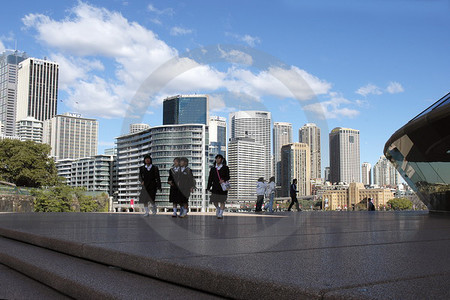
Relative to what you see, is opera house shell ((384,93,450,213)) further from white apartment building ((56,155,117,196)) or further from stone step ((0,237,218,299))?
white apartment building ((56,155,117,196))

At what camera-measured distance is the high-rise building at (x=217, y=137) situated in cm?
1254

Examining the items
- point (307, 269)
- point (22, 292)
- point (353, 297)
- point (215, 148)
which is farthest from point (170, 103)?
point (353, 297)

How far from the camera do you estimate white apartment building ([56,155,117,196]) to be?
162 meters

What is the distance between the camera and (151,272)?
3.82 metres

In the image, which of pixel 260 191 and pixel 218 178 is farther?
pixel 260 191

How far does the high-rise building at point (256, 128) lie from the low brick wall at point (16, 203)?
887 inches

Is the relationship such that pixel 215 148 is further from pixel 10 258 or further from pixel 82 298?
pixel 82 298

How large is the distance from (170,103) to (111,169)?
6092 inches

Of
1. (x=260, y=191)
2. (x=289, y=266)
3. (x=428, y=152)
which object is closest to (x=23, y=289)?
(x=289, y=266)

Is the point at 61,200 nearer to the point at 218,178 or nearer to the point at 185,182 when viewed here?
the point at 185,182

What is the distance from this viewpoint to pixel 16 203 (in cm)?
3291

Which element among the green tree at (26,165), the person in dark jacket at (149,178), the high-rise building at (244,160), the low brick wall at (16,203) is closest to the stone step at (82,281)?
the high-rise building at (244,160)

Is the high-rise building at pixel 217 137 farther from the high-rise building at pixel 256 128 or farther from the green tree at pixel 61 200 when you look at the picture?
the green tree at pixel 61 200

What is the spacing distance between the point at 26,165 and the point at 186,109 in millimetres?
55118
